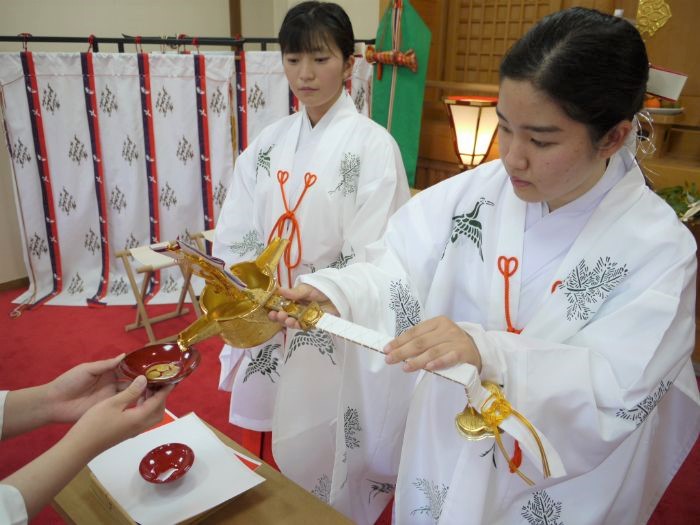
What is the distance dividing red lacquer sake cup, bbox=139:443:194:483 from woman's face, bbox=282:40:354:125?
1.35 m

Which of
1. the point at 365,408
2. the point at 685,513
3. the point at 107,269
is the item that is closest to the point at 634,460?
the point at 365,408

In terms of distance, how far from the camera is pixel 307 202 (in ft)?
7.07

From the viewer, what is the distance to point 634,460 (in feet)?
4.38

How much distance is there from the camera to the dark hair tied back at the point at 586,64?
3.44 ft

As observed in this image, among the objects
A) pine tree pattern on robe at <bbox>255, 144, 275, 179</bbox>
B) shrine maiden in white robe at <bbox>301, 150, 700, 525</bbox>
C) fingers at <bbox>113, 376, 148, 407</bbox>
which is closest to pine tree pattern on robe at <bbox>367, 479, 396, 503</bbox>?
→ shrine maiden in white robe at <bbox>301, 150, 700, 525</bbox>

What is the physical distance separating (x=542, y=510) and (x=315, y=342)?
0.74 m

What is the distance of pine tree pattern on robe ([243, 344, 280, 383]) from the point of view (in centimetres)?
219

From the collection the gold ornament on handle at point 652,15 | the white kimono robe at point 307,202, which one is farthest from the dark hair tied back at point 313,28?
the gold ornament on handle at point 652,15

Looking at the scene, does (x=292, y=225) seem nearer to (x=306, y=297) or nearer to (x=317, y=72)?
(x=317, y=72)

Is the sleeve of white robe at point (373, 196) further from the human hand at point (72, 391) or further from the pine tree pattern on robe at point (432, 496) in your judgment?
the human hand at point (72, 391)

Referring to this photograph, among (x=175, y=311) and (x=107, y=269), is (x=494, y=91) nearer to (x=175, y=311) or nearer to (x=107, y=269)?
(x=175, y=311)

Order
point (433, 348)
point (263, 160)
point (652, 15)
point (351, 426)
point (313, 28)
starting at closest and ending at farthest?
point (433, 348), point (351, 426), point (313, 28), point (263, 160), point (652, 15)

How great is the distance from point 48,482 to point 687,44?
3830 millimetres

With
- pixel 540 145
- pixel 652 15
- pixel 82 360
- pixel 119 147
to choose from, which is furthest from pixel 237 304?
pixel 119 147
